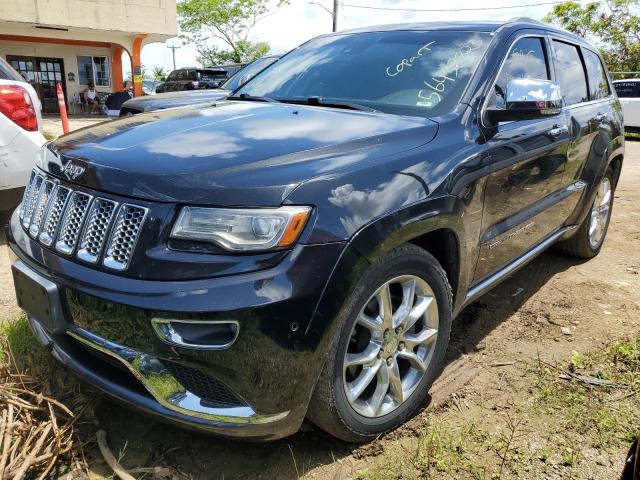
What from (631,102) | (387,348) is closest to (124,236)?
(387,348)

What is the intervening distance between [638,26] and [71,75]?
26659mm

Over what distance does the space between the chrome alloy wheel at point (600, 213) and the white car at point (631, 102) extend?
35.0 ft

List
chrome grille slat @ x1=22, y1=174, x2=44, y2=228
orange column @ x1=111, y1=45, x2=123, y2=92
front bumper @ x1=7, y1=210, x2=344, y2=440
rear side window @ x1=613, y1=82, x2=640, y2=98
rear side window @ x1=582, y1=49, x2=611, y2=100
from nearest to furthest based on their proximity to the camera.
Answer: front bumper @ x1=7, y1=210, x2=344, y2=440, chrome grille slat @ x1=22, y1=174, x2=44, y2=228, rear side window @ x1=582, y1=49, x2=611, y2=100, rear side window @ x1=613, y1=82, x2=640, y2=98, orange column @ x1=111, y1=45, x2=123, y2=92

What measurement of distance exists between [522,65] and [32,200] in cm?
264

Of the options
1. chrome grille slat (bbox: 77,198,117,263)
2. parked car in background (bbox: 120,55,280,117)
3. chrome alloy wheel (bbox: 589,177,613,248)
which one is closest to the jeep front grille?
chrome grille slat (bbox: 77,198,117,263)

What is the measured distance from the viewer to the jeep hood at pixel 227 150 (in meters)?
1.82

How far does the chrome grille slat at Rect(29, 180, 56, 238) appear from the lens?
2223 millimetres

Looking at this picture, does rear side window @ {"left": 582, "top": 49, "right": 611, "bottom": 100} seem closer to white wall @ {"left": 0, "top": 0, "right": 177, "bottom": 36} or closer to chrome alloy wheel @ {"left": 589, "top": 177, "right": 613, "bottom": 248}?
chrome alloy wheel @ {"left": 589, "top": 177, "right": 613, "bottom": 248}

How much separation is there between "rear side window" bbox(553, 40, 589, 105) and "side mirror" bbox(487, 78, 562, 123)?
1036 mm

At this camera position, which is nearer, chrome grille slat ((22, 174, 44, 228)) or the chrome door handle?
chrome grille slat ((22, 174, 44, 228))

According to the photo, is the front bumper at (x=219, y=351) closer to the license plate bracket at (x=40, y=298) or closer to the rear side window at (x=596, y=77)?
the license plate bracket at (x=40, y=298)

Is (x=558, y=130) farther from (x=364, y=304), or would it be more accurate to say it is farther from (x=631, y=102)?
(x=631, y=102)

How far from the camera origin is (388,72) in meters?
2.93

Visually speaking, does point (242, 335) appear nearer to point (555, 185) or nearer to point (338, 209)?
point (338, 209)
